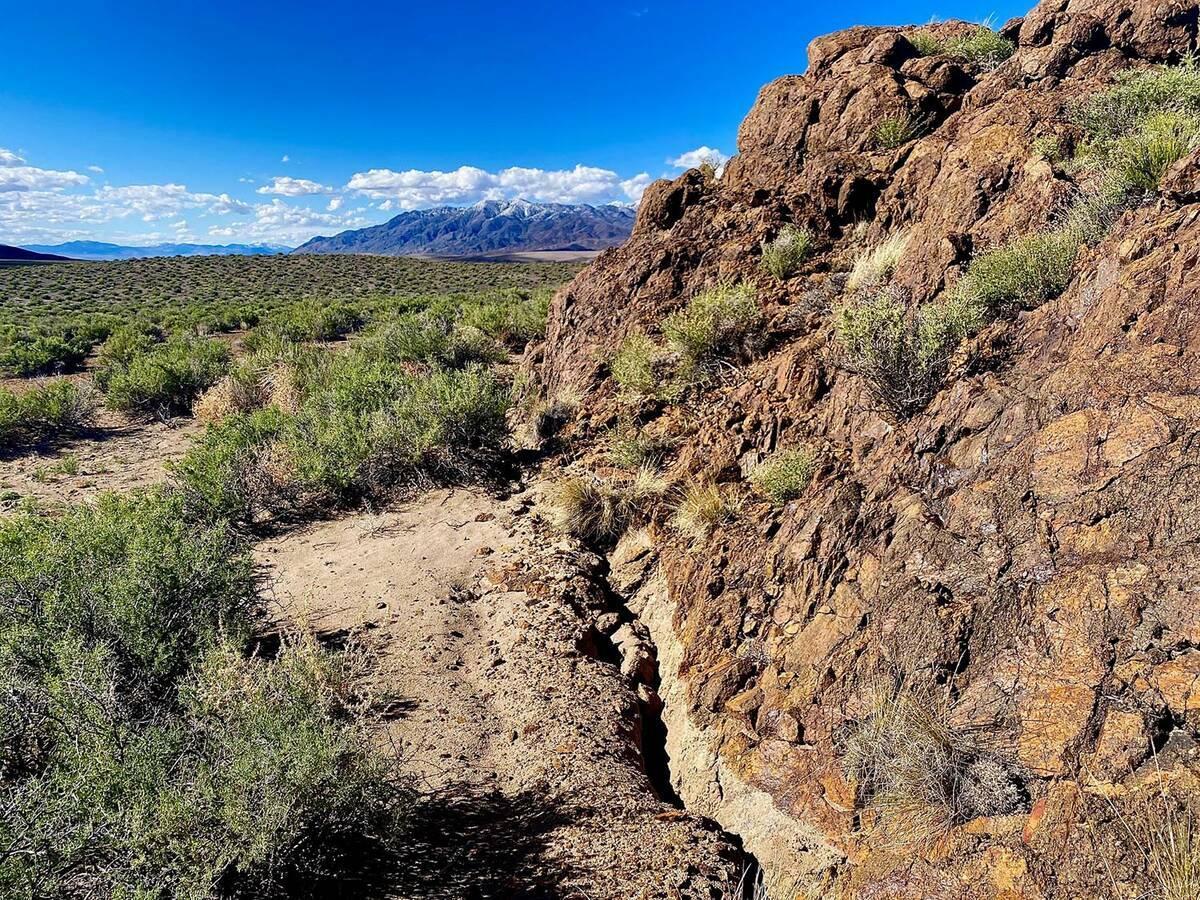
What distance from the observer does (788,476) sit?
14.8 ft

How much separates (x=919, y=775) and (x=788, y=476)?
2208 millimetres

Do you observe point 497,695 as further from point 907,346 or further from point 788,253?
point 788,253

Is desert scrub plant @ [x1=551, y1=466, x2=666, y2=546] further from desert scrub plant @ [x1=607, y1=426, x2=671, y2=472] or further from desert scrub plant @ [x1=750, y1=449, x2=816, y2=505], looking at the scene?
desert scrub plant @ [x1=750, y1=449, x2=816, y2=505]

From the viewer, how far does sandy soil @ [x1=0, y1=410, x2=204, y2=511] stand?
787cm

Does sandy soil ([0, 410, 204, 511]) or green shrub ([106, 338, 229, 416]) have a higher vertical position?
green shrub ([106, 338, 229, 416])

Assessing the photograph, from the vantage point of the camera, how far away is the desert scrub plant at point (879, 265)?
6.01 meters

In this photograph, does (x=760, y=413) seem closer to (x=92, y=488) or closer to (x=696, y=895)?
(x=696, y=895)

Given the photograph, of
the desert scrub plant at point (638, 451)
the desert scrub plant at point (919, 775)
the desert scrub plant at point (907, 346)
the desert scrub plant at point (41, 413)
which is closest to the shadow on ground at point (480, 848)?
the desert scrub plant at point (919, 775)

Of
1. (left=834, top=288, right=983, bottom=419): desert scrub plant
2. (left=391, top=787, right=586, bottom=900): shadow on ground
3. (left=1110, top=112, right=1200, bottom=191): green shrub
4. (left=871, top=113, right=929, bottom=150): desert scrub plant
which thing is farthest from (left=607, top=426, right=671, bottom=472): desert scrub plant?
(left=871, top=113, right=929, bottom=150): desert scrub plant

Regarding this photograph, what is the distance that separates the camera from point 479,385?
7.94 m

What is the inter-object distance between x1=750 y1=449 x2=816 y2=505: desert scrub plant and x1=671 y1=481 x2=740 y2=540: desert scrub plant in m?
0.34

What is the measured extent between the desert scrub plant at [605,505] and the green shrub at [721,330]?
166 cm

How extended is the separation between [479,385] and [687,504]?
3.90 metres

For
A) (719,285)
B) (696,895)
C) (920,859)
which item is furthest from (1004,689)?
(719,285)
